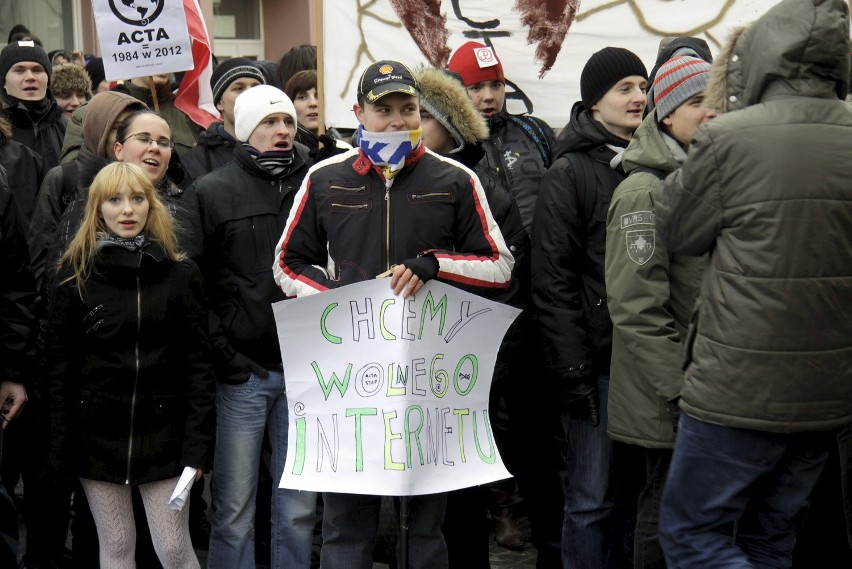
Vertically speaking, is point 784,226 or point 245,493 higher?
point 784,226

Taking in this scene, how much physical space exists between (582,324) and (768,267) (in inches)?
47.6

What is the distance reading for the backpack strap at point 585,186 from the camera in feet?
15.5

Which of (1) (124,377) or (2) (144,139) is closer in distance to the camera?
(1) (124,377)

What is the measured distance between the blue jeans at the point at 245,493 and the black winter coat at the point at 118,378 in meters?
0.29

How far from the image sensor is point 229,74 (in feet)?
20.6

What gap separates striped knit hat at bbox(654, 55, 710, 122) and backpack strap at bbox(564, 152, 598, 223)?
40 centimetres

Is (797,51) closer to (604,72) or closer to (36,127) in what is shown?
(604,72)

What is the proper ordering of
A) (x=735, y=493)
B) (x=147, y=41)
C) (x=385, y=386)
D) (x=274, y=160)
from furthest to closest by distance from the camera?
(x=147, y=41) → (x=274, y=160) → (x=385, y=386) → (x=735, y=493)

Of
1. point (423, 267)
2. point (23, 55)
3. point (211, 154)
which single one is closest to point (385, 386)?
point (423, 267)

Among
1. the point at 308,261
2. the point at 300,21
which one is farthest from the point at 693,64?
the point at 300,21

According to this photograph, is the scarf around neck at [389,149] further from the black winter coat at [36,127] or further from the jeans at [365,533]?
the black winter coat at [36,127]

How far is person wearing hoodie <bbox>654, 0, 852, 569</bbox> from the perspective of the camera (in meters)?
3.55

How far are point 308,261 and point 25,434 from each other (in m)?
1.92

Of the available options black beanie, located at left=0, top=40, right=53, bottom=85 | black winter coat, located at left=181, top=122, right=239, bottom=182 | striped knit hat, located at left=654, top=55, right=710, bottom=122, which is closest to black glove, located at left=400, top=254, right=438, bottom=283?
striped knit hat, located at left=654, top=55, right=710, bottom=122
